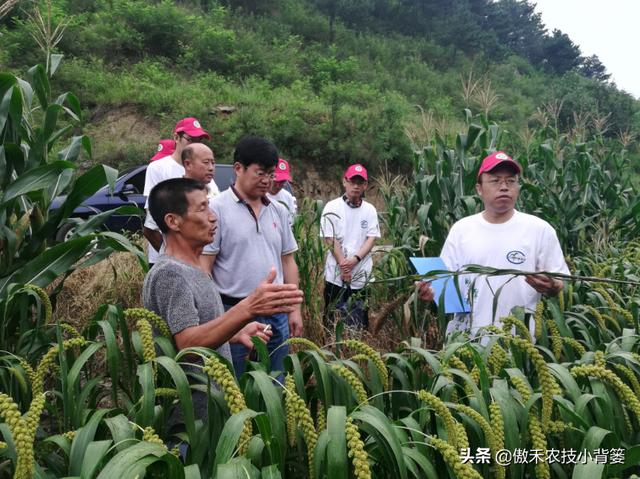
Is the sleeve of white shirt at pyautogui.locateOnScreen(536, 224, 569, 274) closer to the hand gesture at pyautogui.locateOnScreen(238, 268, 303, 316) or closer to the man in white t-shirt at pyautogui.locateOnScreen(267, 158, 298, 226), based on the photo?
the hand gesture at pyautogui.locateOnScreen(238, 268, 303, 316)

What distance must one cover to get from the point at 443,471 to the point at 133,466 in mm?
718

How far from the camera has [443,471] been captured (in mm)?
1277

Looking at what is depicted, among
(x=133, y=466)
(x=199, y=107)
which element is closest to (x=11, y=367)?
(x=133, y=466)

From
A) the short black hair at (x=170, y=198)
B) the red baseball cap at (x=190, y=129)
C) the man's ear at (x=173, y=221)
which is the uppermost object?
the red baseball cap at (x=190, y=129)

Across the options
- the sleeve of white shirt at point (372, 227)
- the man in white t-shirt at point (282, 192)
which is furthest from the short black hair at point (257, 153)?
the sleeve of white shirt at point (372, 227)

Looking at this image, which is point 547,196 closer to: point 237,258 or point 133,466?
point 237,258

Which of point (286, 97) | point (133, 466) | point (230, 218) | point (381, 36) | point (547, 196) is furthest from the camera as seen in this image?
point (381, 36)

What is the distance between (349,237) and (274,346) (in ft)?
6.43

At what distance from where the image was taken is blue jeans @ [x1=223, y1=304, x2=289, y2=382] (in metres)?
2.77

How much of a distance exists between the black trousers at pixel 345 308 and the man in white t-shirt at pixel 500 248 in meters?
0.90

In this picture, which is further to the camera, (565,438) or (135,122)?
(135,122)

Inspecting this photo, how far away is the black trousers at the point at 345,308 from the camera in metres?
3.88

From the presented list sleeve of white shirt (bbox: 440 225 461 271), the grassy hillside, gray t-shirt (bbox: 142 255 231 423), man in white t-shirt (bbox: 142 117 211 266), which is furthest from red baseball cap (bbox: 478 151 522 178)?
the grassy hillside

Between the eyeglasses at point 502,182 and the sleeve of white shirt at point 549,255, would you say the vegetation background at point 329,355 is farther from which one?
the eyeglasses at point 502,182
